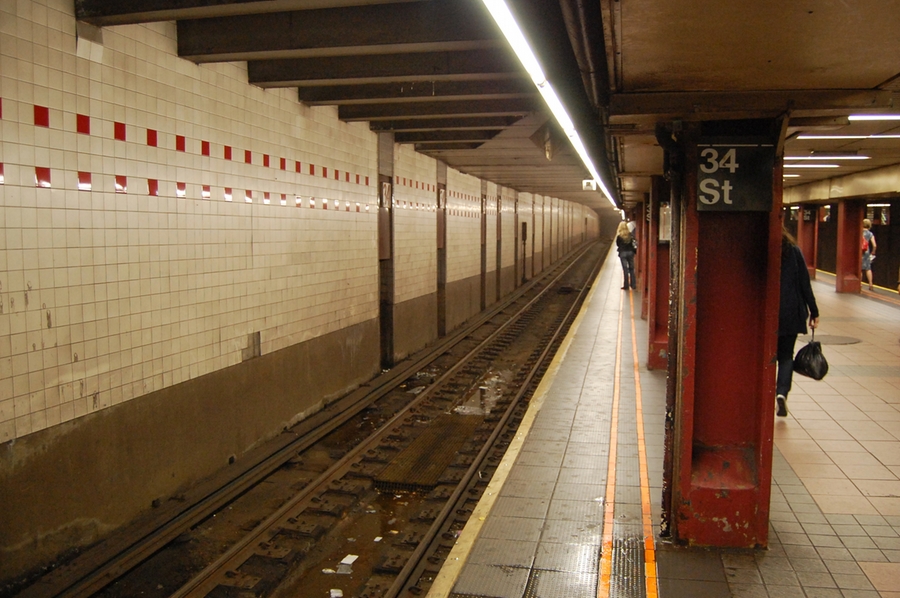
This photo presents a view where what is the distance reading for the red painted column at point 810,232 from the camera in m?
21.9

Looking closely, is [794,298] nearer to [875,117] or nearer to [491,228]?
[875,117]

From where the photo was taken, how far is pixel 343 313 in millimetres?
8844

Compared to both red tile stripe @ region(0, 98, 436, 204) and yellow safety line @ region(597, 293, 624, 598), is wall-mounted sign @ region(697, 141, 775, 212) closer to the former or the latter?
yellow safety line @ region(597, 293, 624, 598)

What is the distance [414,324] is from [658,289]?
422 cm

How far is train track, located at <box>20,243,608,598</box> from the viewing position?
173 inches

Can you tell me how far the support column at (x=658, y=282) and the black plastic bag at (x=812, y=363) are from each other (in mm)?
3146

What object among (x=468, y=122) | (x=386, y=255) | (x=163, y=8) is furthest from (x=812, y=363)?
(x=386, y=255)

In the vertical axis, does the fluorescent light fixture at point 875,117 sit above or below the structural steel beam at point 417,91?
below

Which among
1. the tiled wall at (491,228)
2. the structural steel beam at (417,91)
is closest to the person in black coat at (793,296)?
the structural steel beam at (417,91)

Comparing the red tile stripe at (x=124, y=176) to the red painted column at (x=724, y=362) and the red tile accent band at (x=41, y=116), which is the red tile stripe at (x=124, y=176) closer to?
the red tile accent band at (x=41, y=116)

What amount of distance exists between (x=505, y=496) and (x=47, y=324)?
10.4ft

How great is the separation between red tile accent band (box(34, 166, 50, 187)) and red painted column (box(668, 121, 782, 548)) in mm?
3783

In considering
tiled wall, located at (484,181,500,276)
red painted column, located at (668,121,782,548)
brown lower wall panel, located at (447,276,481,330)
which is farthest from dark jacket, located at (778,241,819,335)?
tiled wall, located at (484,181,500,276)

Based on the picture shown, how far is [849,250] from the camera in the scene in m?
17.6
